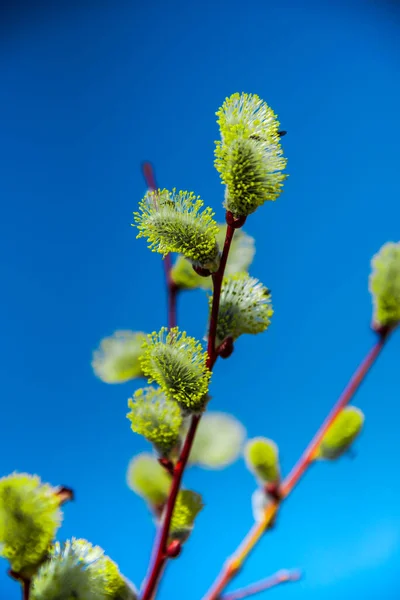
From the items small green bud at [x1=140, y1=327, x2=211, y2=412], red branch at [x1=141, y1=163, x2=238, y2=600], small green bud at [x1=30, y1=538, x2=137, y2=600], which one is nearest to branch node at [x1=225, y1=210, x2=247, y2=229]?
red branch at [x1=141, y1=163, x2=238, y2=600]

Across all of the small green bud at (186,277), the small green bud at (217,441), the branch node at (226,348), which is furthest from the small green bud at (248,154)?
the small green bud at (217,441)

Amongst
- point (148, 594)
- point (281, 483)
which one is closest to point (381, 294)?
point (281, 483)

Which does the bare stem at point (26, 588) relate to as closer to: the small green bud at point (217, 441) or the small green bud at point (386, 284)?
the small green bud at point (217, 441)

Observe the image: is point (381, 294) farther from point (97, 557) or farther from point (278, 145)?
point (97, 557)

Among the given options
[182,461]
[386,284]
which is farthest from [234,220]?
[386,284]

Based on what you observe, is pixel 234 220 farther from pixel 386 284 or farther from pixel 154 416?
pixel 386 284

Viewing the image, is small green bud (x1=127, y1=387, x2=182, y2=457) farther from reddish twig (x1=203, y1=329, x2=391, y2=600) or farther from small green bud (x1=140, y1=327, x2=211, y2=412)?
reddish twig (x1=203, y1=329, x2=391, y2=600)
